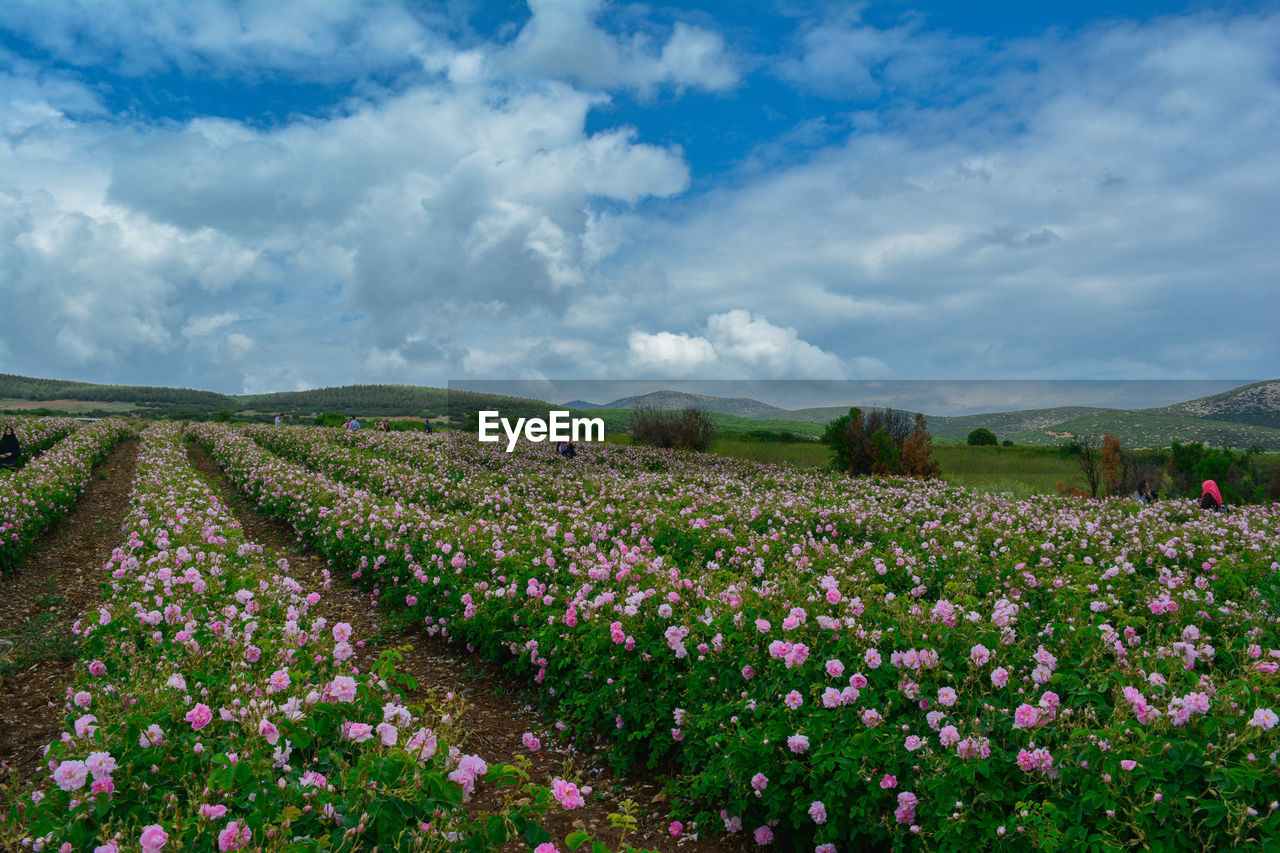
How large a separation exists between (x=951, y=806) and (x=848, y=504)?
928 cm

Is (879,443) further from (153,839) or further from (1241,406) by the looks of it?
(1241,406)

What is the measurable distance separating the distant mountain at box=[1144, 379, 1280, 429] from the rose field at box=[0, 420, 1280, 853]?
14184cm

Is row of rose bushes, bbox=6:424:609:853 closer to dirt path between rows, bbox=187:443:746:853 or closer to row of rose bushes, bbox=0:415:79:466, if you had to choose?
dirt path between rows, bbox=187:443:746:853

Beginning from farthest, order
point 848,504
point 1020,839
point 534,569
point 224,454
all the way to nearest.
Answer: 1. point 224,454
2. point 848,504
3. point 534,569
4. point 1020,839

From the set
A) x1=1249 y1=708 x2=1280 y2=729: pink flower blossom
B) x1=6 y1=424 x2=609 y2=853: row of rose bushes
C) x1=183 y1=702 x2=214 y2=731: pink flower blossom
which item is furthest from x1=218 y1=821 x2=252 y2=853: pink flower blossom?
x1=1249 y1=708 x2=1280 y2=729: pink flower blossom

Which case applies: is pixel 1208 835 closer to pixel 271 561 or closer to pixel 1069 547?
pixel 1069 547

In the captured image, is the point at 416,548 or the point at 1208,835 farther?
the point at 416,548

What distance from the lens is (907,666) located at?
3736mm

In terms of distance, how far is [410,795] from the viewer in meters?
2.55

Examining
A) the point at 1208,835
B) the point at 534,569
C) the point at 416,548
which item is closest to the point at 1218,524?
the point at 1208,835

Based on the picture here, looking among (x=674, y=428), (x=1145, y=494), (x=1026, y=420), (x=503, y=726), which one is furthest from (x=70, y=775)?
(x=1026, y=420)

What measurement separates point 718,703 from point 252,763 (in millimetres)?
2670

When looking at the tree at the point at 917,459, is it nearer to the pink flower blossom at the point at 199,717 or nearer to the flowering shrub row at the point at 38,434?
the pink flower blossom at the point at 199,717

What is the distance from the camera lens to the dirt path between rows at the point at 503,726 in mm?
4160
